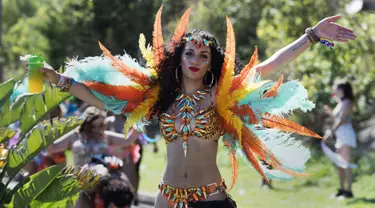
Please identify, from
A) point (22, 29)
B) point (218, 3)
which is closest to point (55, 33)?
point (22, 29)

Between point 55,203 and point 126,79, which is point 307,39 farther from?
point 55,203

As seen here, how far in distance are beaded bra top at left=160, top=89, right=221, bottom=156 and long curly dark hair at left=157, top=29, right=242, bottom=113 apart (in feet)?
0.21

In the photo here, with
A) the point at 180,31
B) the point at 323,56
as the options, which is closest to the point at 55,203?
the point at 180,31

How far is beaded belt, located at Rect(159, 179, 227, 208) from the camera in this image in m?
5.41

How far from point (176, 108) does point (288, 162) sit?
0.81 m

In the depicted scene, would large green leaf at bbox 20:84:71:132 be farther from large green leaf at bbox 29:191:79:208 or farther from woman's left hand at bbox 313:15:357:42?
woman's left hand at bbox 313:15:357:42

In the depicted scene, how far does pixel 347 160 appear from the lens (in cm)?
1141

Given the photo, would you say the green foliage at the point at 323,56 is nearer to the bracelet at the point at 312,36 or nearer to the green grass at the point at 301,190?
the green grass at the point at 301,190

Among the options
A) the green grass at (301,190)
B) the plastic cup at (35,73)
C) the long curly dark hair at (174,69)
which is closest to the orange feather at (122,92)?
the long curly dark hair at (174,69)

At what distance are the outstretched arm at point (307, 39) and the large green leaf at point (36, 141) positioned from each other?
140cm

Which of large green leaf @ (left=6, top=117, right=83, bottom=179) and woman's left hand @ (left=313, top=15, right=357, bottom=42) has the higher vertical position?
woman's left hand @ (left=313, top=15, right=357, bottom=42)

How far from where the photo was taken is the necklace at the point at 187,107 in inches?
217

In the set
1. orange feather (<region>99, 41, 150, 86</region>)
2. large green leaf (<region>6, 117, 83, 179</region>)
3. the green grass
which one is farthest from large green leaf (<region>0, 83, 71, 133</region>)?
the green grass

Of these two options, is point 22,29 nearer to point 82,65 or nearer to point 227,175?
point 227,175
